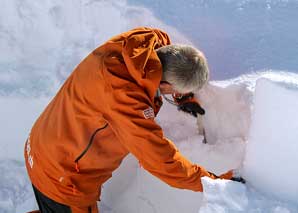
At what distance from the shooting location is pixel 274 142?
1.61 meters

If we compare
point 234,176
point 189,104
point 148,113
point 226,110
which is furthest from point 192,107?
point 148,113

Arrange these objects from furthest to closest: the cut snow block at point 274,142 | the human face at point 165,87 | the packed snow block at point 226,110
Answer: the packed snow block at point 226,110 < the human face at point 165,87 < the cut snow block at point 274,142

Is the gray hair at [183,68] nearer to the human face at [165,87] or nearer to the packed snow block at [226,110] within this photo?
the human face at [165,87]

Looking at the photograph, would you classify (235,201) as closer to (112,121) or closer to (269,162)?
(269,162)

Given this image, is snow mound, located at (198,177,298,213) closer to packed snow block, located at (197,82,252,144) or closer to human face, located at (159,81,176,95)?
human face, located at (159,81,176,95)

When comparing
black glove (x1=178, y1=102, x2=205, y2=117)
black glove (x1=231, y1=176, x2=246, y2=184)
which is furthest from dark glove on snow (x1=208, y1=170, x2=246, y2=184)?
black glove (x1=178, y1=102, x2=205, y2=117)

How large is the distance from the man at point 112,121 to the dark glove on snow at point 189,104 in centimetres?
33

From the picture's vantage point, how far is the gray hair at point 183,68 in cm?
160

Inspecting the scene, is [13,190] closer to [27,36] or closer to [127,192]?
[127,192]

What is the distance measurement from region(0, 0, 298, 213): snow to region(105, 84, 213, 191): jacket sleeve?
0.37 feet

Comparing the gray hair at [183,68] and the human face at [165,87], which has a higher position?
the gray hair at [183,68]

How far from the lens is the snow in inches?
63.3

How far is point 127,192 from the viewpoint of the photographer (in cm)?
252

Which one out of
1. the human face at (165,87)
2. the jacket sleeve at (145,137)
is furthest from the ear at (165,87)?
the jacket sleeve at (145,137)
